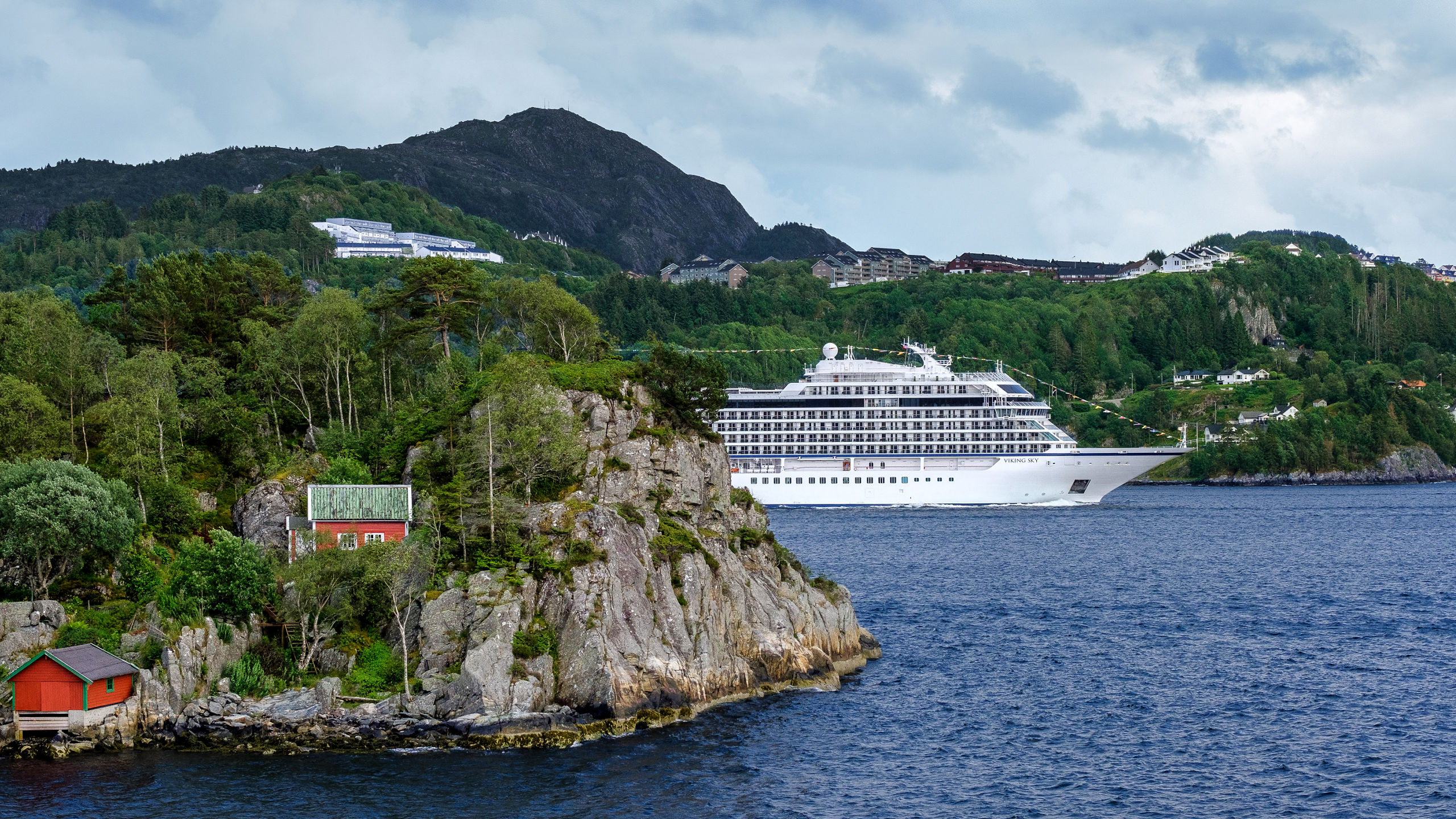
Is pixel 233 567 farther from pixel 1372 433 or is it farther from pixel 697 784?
pixel 1372 433

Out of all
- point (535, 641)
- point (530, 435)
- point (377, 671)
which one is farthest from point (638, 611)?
point (377, 671)

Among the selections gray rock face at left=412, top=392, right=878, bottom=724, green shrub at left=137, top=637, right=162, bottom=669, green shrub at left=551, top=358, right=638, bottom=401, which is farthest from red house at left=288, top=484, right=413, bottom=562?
green shrub at left=551, top=358, right=638, bottom=401

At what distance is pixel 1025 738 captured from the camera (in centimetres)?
3700

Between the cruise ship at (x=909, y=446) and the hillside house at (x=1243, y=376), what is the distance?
81.4 m

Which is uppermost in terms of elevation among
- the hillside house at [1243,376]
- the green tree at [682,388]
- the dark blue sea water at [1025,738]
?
the hillside house at [1243,376]

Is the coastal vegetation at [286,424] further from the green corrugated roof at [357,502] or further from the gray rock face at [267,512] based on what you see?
the green corrugated roof at [357,502]

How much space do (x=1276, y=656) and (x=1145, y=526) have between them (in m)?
48.0

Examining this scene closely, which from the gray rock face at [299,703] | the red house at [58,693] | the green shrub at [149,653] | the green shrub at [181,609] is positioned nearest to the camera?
the red house at [58,693]

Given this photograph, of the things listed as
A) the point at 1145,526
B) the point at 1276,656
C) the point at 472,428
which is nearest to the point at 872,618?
the point at 1276,656

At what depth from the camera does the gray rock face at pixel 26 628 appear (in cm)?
3575

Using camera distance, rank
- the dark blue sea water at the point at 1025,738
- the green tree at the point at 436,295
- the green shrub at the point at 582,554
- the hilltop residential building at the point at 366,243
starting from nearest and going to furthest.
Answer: the dark blue sea water at the point at 1025,738, the green shrub at the point at 582,554, the green tree at the point at 436,295, the hilltop residential building at the point at 366,243

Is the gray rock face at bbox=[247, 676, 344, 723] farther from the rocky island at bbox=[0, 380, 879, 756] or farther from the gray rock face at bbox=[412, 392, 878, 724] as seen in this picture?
the gray rock face at bbox=[412, 392, 878, 724]

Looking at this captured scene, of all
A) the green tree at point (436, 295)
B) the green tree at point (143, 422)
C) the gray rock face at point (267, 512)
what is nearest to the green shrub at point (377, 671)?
the gray rock face at point (267, 512)

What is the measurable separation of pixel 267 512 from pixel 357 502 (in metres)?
4.46
